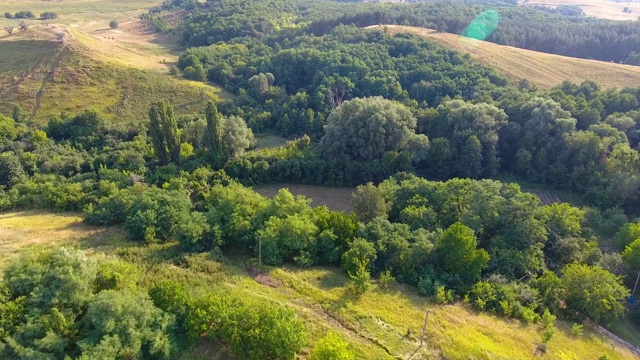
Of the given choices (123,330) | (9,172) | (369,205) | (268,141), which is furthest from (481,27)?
(123,330)

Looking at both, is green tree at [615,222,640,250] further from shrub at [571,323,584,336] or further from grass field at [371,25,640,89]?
grass field at [371,25,640,89]

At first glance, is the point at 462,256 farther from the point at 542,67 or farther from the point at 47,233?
the point at 542,67

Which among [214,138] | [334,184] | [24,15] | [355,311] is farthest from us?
[24,15]

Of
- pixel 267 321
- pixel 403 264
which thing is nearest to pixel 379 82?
pixel 403 264

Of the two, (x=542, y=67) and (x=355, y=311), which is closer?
(x=355, y=311)

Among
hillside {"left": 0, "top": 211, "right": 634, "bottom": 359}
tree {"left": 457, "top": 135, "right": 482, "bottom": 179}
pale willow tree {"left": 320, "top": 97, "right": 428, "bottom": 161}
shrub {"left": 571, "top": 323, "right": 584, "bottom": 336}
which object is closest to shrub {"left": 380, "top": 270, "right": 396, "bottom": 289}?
hillside {"left": 0, "top": 211, "right": 634, "bottom": 359}

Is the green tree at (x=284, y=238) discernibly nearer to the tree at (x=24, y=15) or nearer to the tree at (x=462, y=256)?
the tree at (x=462, y=256)
